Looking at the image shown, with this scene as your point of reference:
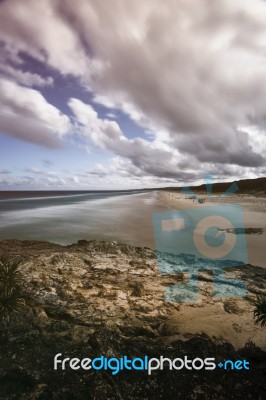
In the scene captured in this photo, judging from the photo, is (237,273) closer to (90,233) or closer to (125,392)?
(125,392)

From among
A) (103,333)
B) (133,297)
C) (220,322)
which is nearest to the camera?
(103,333)

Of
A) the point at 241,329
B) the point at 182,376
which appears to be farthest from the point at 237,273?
the point at 182,376

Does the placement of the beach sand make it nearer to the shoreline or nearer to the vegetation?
the shoreline

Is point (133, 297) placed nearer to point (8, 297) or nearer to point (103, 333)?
point (103, 333)

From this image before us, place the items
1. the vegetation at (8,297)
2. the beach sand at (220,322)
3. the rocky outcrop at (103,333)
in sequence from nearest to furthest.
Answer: the rocky outcrop at (103,333) < the vegetation at (8,297) < the beach sand at (220,322)

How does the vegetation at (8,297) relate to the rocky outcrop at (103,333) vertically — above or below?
above

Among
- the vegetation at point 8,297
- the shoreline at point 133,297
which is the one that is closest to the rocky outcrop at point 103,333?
the shoreline at point 133,297

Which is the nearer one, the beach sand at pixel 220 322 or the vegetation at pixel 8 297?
the vegetation at pixel 8 297

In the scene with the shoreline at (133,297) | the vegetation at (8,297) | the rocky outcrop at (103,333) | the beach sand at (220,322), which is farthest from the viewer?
the shoreline at (133,297)

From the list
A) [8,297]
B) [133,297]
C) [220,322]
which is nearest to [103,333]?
[133,297]

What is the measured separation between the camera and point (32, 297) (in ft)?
19.9

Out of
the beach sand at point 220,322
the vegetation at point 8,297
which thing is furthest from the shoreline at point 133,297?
the vegetation at point 8,297

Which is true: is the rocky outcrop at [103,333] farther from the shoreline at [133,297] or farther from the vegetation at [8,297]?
the vegetation at [8,297]

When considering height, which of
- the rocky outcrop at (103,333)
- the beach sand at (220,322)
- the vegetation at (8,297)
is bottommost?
the beach sand at (220,322)
